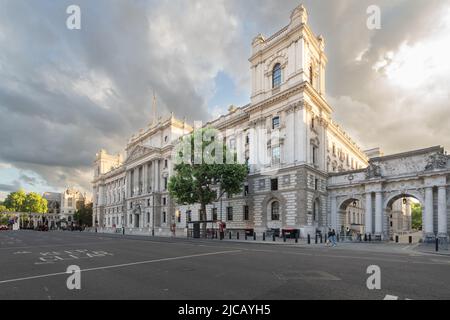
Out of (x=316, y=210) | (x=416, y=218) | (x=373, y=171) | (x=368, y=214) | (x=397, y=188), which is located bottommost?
(x=416, y=218)

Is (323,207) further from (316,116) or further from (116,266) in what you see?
(116,266)

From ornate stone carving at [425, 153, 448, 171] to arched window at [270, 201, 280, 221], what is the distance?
703 inches

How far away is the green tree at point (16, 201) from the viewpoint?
12506 cm

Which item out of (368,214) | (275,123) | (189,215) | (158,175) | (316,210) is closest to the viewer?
(368,214)

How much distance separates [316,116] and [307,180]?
434 inches

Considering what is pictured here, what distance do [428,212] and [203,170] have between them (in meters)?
25.4

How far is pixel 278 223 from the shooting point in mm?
40031

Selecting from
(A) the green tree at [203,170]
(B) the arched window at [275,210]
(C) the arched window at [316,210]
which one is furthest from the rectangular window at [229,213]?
(C) the arched window at [316,210]

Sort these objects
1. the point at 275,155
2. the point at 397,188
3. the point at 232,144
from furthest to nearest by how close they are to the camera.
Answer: the point at 232,144
the point at 275,155
the point at 397,188

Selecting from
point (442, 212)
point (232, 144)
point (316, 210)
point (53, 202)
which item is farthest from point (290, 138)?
point (53, 202)

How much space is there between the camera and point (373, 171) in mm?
37062

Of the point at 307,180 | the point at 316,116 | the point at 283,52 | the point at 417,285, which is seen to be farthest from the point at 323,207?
the point at 417,285

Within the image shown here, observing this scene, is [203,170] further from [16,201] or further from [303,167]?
[16,201]

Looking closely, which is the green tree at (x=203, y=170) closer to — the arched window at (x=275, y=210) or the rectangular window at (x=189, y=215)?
the arched window at (x=275, y=210)
